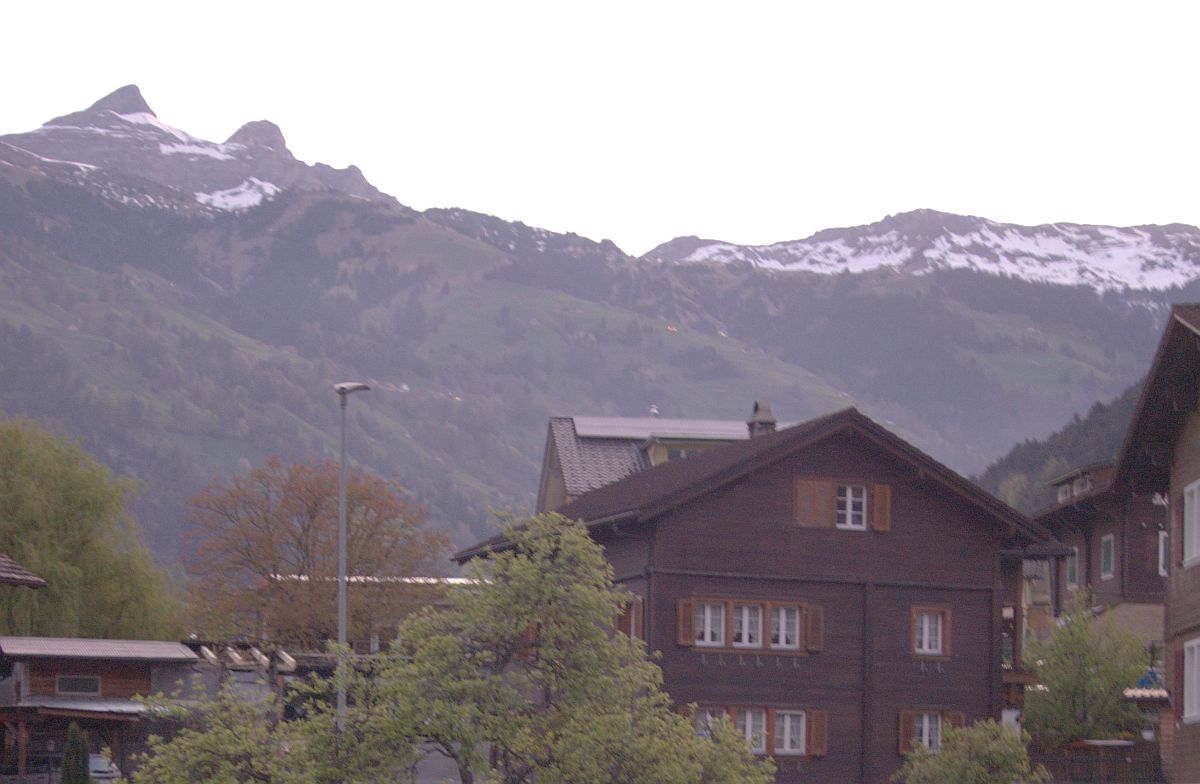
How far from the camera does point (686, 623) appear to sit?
1969 inches

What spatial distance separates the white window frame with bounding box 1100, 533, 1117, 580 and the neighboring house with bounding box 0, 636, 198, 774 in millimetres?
35417

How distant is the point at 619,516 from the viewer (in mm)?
49562

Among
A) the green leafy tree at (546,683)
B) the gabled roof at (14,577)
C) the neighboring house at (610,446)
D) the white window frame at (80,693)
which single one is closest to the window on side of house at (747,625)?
the neighboring house at (610,446)

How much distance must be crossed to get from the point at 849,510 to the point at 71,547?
35673mm

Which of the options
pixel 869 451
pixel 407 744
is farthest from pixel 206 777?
pixel 869 451

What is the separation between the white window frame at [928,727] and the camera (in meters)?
52.2

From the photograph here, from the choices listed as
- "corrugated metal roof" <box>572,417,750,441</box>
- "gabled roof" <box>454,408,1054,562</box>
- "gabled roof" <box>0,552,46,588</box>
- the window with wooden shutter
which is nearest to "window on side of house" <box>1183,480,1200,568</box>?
"gabled roof" <box>454,408,1054,562</box>

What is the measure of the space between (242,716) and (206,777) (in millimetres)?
974

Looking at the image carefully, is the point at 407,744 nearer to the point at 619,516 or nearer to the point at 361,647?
the point at 619,516

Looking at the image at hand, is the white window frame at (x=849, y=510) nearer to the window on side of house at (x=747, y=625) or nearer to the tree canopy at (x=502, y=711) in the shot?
the window on side of house at (x=747, y=625)

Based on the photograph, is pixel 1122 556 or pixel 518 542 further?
pixel 1122 556

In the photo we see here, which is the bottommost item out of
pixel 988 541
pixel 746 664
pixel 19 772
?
pixel 19 772

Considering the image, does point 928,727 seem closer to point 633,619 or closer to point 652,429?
point 633,619

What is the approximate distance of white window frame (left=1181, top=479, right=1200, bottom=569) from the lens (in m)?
32.0
